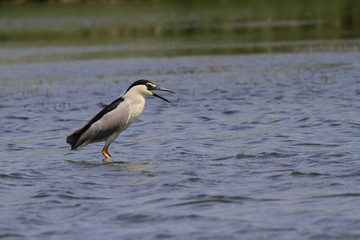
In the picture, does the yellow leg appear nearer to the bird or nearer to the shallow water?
the bird

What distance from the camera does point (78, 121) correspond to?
13.4 meters

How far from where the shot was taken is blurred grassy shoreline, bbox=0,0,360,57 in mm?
25172

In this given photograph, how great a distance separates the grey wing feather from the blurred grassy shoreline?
13335 millimetres

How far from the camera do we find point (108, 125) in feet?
33.6

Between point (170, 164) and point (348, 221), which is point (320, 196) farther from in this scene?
point (170, 164)

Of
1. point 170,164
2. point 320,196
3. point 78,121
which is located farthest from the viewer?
point 78,121

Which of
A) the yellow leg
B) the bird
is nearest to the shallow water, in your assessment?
the yellow leg

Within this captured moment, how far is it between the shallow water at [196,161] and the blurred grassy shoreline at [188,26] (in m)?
6.73

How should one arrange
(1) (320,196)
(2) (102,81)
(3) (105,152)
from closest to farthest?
1. (1) (320,196)
2. (3) (105,152)
3. (2) (102,81)

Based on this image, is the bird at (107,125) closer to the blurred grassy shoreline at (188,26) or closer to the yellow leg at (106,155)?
the yellow leg at (106,155)

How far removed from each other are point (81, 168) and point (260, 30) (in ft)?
69.4

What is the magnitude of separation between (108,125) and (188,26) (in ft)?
76.4

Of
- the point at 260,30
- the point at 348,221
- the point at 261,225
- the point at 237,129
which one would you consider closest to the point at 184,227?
the point at 261,225

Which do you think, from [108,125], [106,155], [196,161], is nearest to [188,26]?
[108,125]
